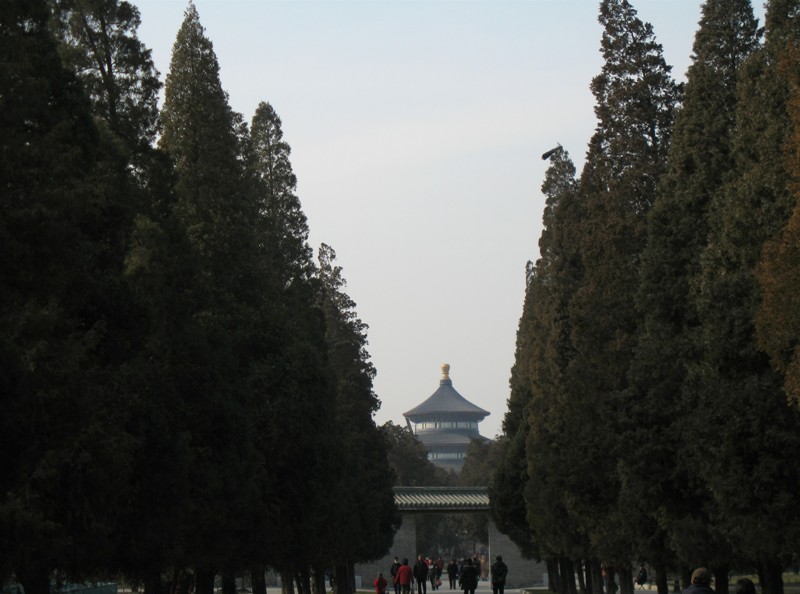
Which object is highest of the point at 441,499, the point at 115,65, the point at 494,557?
the point at 115,65

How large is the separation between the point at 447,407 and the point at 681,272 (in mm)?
161277

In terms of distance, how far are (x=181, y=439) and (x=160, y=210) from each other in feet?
15.4

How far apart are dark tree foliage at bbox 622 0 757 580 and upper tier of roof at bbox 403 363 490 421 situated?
158 metres

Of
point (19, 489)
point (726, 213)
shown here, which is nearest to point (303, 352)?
point (726, 213)

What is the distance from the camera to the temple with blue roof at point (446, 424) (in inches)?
7195

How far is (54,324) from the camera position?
16.6 metres

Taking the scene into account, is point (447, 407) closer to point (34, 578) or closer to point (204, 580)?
point (204, 580)

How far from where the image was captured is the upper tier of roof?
186 meters

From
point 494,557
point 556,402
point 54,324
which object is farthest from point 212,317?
point 494,557

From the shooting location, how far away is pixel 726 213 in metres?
23.0

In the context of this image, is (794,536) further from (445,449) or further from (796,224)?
(445,449)

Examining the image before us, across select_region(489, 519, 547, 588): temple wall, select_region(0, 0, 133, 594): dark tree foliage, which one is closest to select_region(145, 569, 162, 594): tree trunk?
select_region(0, 0, 133, 594): dark tree foliage

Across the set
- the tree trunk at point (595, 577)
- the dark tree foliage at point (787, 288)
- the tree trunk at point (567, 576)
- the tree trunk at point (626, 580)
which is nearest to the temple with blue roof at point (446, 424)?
the tree trunk at point (567, 576)

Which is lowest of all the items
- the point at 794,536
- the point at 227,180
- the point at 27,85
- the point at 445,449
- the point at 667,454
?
the point at 794,536
